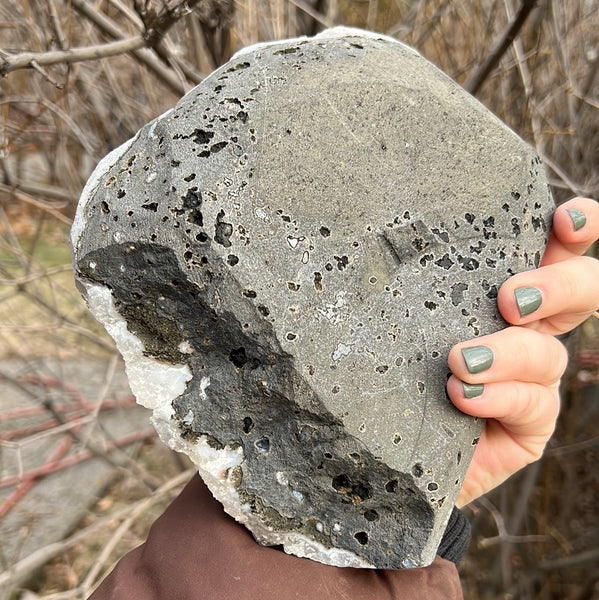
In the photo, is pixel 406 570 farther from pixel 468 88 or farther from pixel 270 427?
pixel 468 88

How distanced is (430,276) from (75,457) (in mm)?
2206

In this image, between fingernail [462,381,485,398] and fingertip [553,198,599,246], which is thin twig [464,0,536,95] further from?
fingernail [462,381,485,398]

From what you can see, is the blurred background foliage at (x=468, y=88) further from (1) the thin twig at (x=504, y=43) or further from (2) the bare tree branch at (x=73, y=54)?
(2) the bare tree branch at (x=73, y=54)

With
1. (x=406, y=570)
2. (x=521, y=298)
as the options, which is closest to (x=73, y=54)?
(x=521, y=298)

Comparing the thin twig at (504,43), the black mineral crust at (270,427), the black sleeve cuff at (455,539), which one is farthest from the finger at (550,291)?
the thin twig at (504,43)

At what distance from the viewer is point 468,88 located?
5.78 ft

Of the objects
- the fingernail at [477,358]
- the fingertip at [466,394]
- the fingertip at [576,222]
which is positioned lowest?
the fingertip at [466,394]

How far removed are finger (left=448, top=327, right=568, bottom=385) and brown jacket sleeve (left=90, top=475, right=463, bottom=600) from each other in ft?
1.18

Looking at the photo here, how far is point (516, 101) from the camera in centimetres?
Result: 213

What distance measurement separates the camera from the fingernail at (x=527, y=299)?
88cm

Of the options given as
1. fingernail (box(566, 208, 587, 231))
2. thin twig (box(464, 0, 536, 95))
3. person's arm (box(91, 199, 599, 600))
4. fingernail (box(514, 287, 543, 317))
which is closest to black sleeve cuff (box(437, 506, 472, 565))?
person's arm (box(91, 199, 599, 600))

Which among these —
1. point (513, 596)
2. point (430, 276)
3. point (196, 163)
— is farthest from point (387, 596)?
point (513, 596)

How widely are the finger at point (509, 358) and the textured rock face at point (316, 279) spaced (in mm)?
35

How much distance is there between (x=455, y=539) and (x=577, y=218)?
60cm
